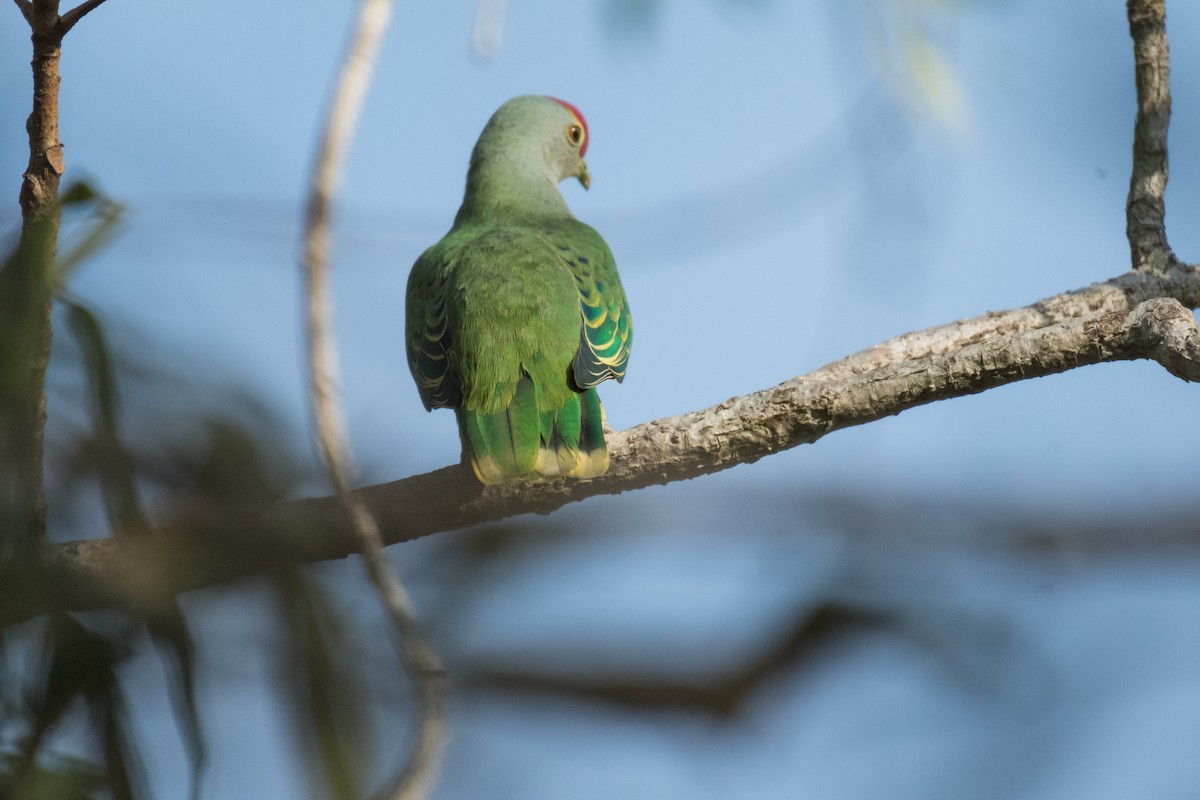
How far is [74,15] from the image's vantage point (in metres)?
1.97

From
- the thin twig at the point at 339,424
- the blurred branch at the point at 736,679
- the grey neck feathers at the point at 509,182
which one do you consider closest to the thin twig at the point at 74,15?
the thin twig at the point at 339,424

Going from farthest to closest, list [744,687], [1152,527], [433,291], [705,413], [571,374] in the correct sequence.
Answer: [433,291]
[571,374]
[705,413]
[1152,527]
[744,687]

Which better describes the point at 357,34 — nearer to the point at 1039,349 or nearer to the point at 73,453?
the point at 73,453

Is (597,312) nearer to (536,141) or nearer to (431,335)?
(431,335)

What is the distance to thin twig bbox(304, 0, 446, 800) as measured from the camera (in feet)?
3.94

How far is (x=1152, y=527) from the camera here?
2.52 metres

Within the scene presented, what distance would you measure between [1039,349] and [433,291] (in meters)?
2.03

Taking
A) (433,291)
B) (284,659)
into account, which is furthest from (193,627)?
(433,291)

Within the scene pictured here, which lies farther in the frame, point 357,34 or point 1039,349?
point 1039,349

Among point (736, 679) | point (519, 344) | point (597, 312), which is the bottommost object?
point (736, 679)

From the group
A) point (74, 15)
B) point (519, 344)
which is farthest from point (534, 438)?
point (74, 15)

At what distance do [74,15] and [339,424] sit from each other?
1.14 m

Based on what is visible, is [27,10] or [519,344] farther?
[519,344]

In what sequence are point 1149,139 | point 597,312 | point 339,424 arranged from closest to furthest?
point 339,424 → point 1149,139 → point 597,312
